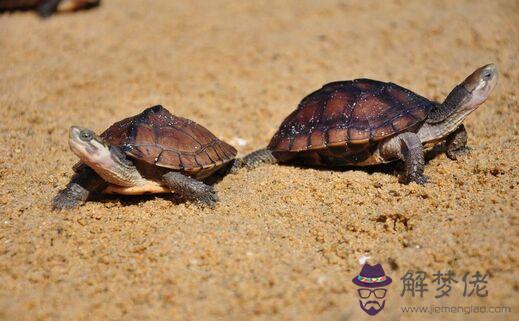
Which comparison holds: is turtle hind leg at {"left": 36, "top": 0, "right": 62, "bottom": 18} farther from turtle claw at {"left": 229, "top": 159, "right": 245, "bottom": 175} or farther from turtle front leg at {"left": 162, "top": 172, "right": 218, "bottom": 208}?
turtle front leg at {"left": 162, "top": 172, "right": 218, "bottom": 208}

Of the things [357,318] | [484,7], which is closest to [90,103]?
[357,318]

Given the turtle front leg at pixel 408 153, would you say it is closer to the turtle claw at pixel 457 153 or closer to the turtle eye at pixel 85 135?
the turtle claw at pixel 457 153

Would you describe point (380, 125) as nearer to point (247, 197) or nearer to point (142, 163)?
point (247, 197)

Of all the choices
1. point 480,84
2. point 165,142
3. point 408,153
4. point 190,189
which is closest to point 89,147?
point 165,142

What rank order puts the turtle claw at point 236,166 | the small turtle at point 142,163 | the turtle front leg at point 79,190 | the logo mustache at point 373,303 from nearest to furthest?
the logo mustache at point 373,303
the small turtle at point 142,163
the turtle front leg at point 79,190
the turtle claw at point 236,166

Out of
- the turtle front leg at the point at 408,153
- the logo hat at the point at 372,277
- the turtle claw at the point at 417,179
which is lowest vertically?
the logo hat at the point at 372,277

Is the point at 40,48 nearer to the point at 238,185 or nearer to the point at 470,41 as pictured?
the point at 238,185

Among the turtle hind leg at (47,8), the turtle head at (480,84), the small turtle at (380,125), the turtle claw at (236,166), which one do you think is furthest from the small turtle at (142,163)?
the turtle hind leg at (47,8)
